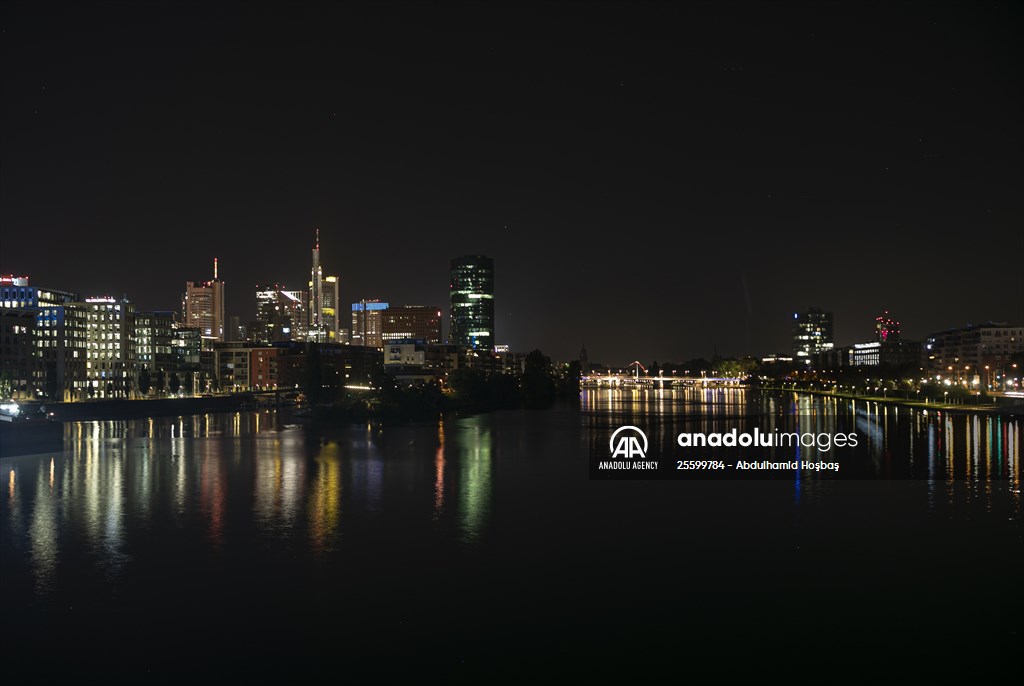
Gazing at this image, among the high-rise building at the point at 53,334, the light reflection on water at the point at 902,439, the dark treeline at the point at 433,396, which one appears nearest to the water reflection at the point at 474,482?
the light reflection on water at the point at 902,439

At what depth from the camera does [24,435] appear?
38812mm

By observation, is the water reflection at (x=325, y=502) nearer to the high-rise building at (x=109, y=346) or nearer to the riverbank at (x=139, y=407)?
the riverbank at (x=139, y=407)

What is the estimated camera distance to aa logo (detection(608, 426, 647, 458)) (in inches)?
1331

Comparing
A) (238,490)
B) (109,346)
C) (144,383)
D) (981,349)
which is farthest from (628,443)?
(981,349)

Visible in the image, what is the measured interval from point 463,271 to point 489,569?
181 metres

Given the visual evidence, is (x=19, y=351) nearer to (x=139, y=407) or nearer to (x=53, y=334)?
(x=53, y=334)

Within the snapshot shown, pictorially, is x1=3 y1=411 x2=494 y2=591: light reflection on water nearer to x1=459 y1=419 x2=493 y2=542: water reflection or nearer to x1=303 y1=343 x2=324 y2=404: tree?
x1=459 y1=419 x2=493 y2=542: water reflection

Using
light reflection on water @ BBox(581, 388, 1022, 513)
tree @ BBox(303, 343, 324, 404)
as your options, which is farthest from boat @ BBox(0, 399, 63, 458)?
light reflection on water @ BBox(581, 388, 1022, 513)

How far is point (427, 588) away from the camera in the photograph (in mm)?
14273

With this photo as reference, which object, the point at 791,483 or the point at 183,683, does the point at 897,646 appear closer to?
the point at 183,683

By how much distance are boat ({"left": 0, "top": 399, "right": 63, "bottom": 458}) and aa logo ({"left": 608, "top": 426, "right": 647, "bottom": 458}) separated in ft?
74.1

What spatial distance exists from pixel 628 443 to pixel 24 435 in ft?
85.9

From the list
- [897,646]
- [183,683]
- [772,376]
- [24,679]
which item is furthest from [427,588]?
[772,376]

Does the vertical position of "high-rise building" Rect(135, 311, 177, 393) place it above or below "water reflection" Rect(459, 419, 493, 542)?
above
